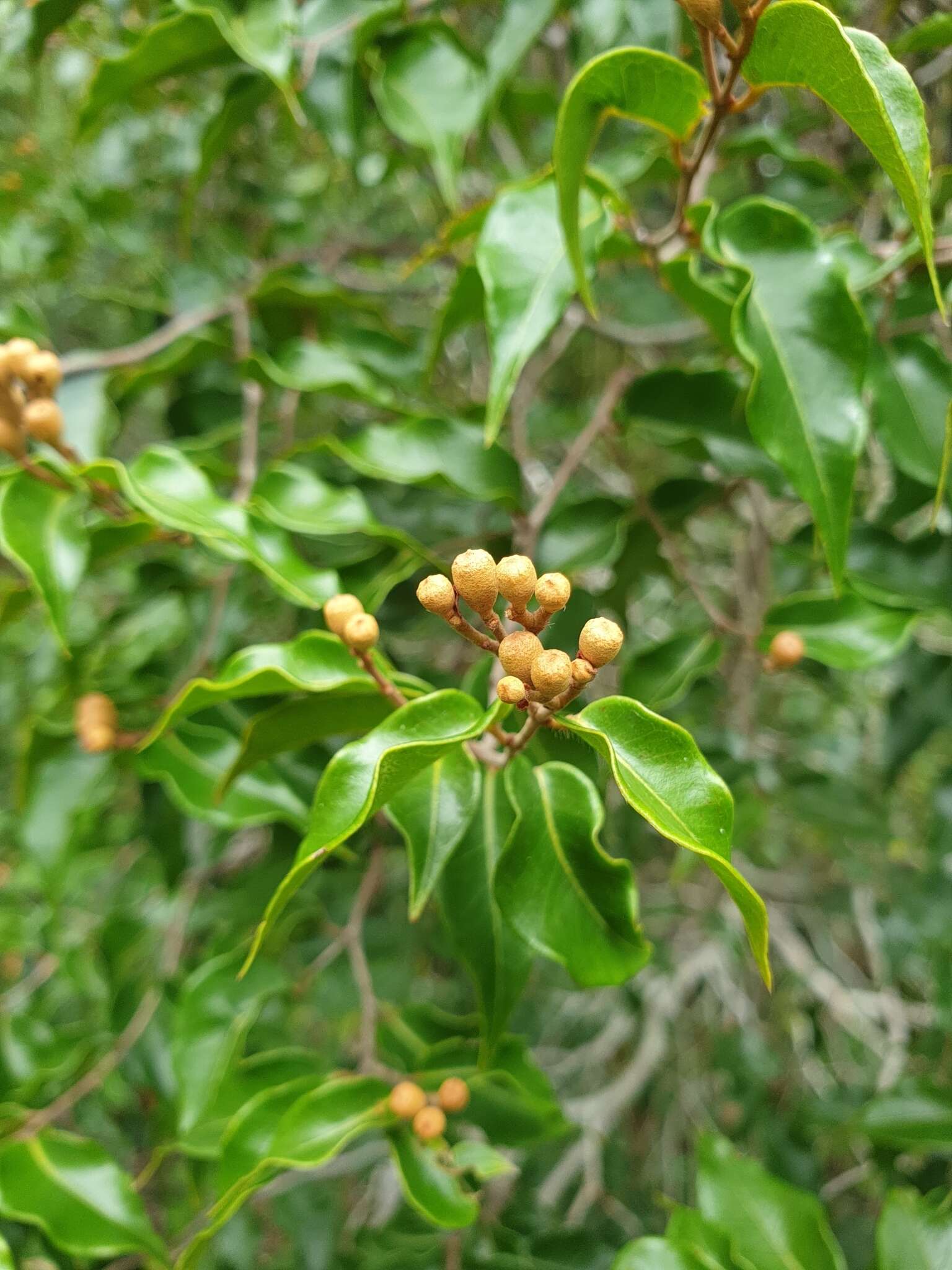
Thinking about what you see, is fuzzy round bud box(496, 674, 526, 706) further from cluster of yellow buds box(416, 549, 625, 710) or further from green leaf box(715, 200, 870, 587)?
green leaf box(715, 200, 870, 587)

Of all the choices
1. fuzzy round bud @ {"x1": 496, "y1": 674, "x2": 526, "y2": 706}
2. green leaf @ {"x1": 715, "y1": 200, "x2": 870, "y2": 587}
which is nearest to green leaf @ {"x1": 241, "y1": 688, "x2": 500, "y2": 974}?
fuzzy round bud @ {"x1": 496, "y1": 674, "x2": 526, "y2": 706}

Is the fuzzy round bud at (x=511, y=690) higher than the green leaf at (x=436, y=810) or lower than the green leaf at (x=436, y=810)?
higher

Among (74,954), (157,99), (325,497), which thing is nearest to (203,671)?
(325,497)

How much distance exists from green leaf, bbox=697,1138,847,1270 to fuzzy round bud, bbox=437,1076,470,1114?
8.0 inches

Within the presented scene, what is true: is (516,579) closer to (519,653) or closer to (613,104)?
(519,653)

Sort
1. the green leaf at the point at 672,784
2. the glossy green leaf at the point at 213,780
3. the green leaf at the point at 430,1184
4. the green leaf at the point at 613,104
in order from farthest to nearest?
the glossy green leaf at the point at 213,780 < the green leaf at the point at 430,1184 < the green leaf at the point at 613,104 < the green leaf at the point at 672,784

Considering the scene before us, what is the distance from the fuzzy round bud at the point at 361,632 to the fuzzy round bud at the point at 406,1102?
0.35m

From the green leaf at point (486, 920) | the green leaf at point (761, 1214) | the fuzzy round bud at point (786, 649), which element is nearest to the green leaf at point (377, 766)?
the green leaf at point (486, 920)

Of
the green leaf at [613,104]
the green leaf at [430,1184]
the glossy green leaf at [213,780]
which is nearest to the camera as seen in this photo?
the green leaf at [613,104]

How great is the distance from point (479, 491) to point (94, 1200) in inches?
24.5

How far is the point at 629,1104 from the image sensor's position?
1391 mm

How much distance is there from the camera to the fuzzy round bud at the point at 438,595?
0.35m

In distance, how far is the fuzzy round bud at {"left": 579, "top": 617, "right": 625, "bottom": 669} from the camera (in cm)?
35

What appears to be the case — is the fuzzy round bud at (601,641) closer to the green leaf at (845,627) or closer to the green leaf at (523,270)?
the green leaf at (523,270)
